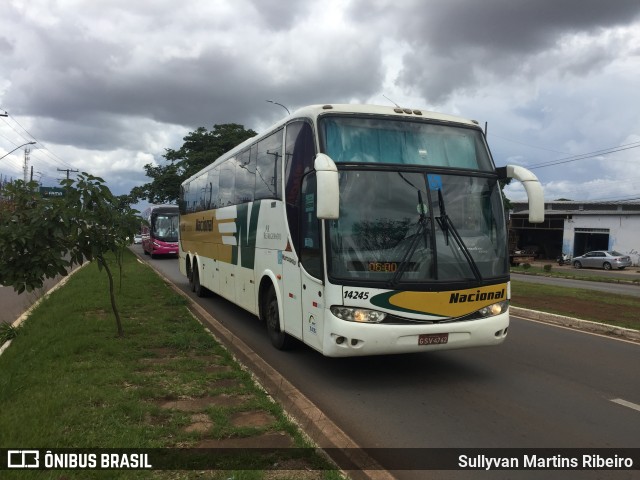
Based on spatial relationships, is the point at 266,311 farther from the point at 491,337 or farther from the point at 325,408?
the point at 491,337

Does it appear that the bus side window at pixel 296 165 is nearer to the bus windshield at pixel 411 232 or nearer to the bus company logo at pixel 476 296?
the bus windshield at pixel 411 232

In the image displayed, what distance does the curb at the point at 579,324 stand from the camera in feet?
30.2

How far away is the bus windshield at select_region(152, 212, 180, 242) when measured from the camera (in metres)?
31.3

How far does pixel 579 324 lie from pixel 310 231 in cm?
688

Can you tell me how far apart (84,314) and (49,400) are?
5.28 m

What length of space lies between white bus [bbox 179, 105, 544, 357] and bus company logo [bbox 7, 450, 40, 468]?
3.00 metres

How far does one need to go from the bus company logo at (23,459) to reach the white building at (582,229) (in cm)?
4338

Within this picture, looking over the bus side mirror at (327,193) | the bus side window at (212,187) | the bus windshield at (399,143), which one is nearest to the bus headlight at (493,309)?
the bus windshield at (399,143)

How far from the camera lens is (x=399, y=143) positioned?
620 cm

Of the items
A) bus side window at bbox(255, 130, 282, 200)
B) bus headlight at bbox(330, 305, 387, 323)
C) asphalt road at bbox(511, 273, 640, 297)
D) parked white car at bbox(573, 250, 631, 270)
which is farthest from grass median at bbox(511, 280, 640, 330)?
parked white car at bbox(573, 250, 631, 270)

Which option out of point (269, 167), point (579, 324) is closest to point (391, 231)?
point (269, 167)

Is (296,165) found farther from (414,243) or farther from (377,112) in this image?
(414,243)

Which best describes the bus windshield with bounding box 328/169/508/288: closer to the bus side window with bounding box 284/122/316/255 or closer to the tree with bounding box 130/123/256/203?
the bus side window with bounding box 284/122/316/255

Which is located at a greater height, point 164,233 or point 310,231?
point 310,231
